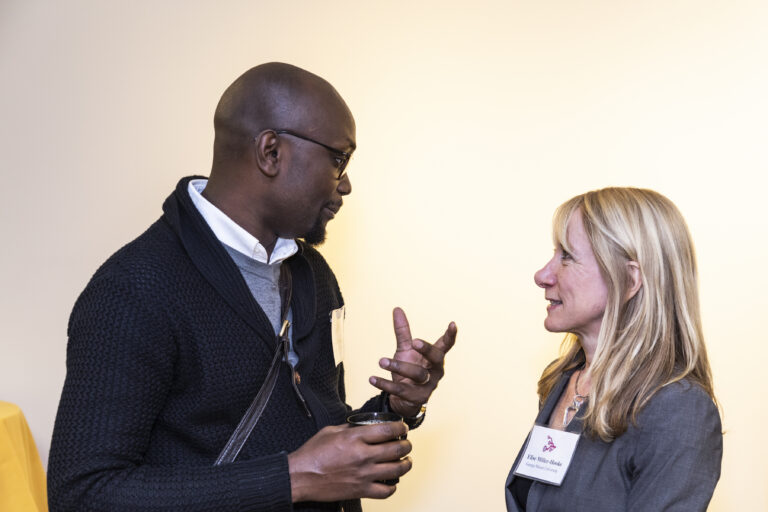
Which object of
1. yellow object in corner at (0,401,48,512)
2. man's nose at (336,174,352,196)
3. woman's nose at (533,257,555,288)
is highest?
man's nose at (336,174,352,196)

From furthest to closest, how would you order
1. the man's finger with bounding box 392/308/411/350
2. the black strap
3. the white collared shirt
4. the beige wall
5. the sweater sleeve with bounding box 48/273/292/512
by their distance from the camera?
the beige wall, the man's finger with bounding box 392/308/411/350, the white collared shirt, the black strap, the sweater sleeve with bounding box 48/273/292/512

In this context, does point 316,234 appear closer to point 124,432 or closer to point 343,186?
point 343,186

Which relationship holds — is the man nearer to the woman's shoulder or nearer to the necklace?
the necklace

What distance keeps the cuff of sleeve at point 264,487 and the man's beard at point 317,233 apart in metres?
0.61

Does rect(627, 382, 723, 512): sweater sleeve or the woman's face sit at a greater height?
the woman's face

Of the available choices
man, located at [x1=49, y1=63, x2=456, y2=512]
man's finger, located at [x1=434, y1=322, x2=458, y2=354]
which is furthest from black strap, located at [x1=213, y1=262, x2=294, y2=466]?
man's finger, located at [x1=434, y1=322, x2=458, y2=354]

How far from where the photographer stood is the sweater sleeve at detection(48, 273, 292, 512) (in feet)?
4.33

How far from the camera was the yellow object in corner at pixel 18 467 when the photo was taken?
2363 mm

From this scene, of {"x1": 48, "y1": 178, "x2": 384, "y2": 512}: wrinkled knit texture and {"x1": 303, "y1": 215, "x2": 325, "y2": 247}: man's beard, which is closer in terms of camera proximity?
{"x1": 48, "y1": 178, "x2": 384, "y2": 512}: wrinkled knit texture

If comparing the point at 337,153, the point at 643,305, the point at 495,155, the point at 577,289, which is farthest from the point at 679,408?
the point at 495,155

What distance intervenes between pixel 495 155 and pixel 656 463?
5.52 feet

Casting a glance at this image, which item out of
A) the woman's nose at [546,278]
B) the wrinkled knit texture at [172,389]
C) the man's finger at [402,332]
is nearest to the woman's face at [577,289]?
the woman's nose at [546,278]

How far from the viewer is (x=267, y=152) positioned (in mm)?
1640

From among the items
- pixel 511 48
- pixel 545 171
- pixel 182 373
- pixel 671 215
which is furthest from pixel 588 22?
pixel 182 373
